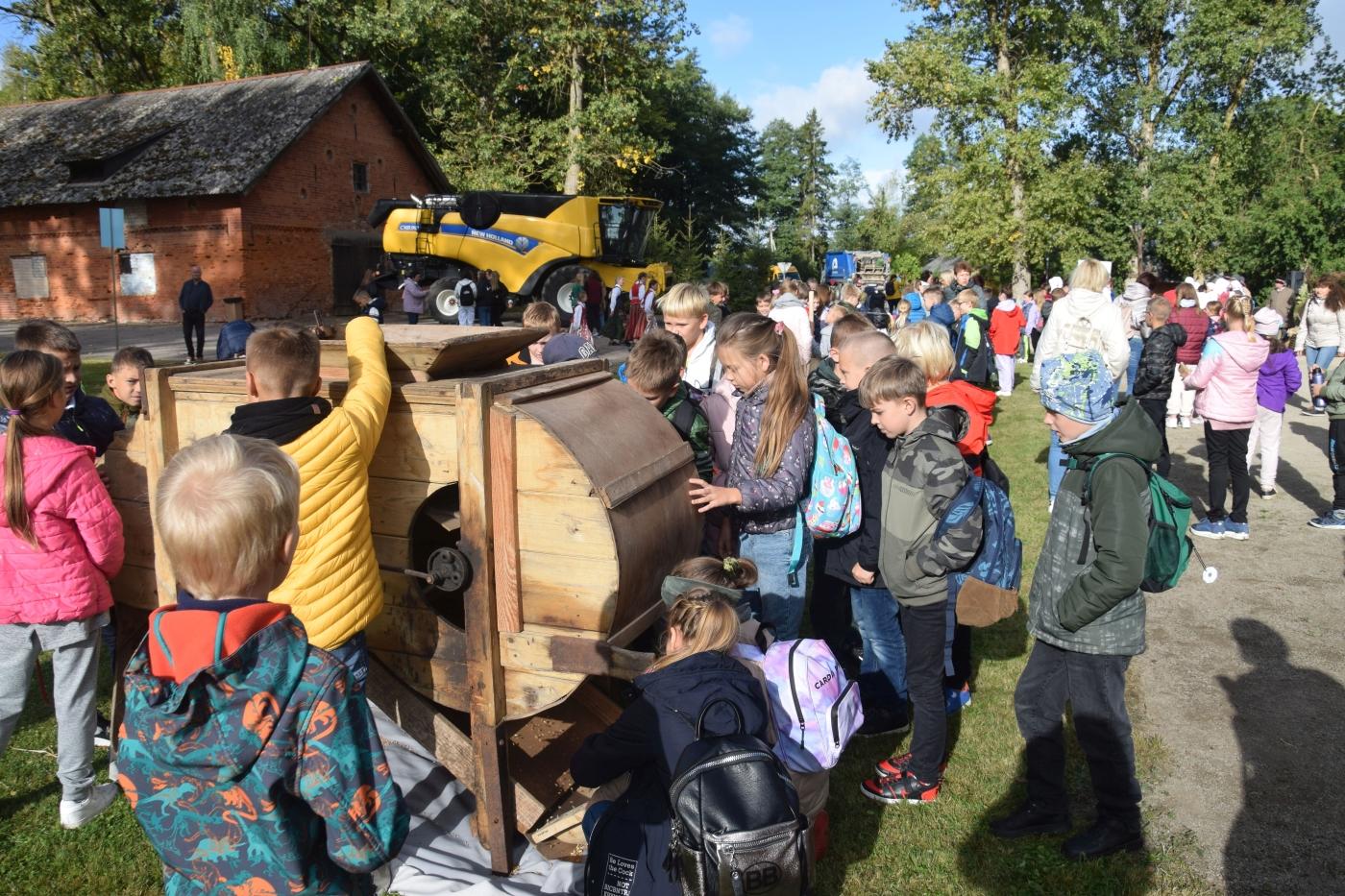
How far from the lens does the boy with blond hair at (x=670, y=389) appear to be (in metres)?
4.06

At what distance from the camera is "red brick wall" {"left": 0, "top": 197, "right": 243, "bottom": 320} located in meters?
25.9

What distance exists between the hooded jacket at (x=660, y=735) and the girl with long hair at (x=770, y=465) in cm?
118

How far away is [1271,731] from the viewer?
4.52 metres

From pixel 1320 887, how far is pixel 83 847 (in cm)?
457

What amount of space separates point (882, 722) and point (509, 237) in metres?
20.6

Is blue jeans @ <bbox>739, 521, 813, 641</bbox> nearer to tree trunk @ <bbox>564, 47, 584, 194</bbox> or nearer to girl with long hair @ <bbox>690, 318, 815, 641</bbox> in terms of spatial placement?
girl with long hair @ <bbox>690, 318, 815, 641</bbox>

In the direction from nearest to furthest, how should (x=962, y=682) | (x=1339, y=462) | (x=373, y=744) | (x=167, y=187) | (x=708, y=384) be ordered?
(x=373, y=744), (x=962, y=682), (x=708, y=384), (x=1339, y=462), (x=167, y=187)

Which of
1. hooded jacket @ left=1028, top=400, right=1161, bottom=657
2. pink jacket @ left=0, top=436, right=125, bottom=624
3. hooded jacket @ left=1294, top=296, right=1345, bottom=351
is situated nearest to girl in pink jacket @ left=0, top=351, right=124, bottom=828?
pink jacket @ left=0, top=436, right=125, bottom=624

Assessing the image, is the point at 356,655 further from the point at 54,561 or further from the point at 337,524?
the point at 54,561

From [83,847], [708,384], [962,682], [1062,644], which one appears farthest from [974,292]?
[83,847]

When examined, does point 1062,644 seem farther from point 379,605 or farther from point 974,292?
point 974,292

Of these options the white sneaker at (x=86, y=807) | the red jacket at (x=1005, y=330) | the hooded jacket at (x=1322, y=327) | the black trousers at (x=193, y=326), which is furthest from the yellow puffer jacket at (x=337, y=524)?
the black trousers at (x=193, y=326)

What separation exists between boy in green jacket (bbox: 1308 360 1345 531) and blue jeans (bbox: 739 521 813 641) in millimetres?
5835

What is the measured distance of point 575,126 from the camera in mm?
33250
